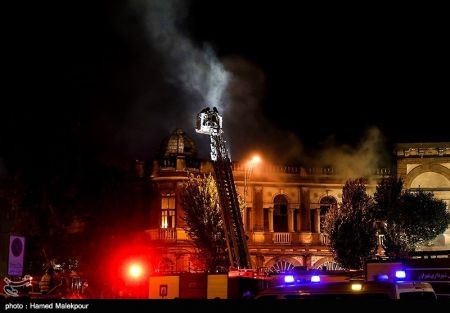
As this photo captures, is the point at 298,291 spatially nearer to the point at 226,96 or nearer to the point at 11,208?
the point at 11,208

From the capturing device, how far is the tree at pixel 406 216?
44.2 metres

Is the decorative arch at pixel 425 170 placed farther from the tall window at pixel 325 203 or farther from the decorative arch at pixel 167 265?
the decorative arch at pixel 167 265

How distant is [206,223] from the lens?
138 feet

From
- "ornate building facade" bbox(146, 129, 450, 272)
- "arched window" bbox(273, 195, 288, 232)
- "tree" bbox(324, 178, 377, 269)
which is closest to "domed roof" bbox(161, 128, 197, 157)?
"ornate building facade" bbox(146, 129, 450, 272)

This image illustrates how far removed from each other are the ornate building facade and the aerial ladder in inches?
443

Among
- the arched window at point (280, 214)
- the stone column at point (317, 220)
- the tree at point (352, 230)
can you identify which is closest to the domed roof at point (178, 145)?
the arched window at point (280, 214)

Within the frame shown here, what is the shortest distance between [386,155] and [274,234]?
411 inches

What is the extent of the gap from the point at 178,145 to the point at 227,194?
14.9 m

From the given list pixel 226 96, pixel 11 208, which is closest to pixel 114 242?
pixel 11 208

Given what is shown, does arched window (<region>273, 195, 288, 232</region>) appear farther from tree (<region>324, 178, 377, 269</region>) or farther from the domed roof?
the domed roof

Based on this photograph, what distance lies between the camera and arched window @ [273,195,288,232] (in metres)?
49.0

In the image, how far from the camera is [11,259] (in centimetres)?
1381

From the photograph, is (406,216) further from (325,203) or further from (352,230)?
(325,203)

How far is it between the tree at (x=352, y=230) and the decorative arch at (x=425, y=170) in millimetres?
6694
